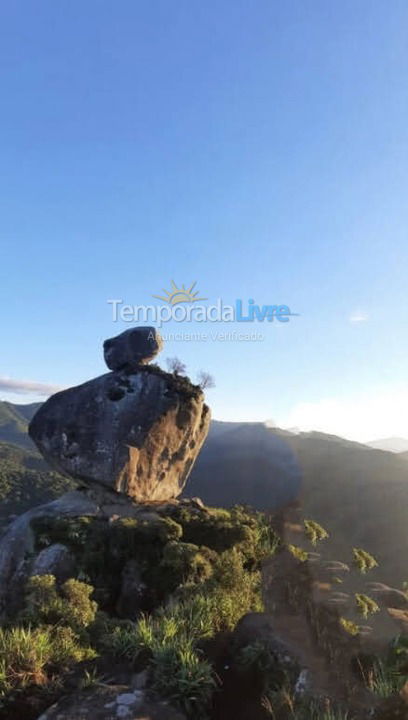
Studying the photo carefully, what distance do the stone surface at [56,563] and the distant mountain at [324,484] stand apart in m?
55.4

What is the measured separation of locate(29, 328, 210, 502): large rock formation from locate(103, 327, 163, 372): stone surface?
0.26 ft

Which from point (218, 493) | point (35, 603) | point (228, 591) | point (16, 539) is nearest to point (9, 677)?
point (35, 603)

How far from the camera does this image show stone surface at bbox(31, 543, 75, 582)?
72.6ft

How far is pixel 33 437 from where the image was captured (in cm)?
3167

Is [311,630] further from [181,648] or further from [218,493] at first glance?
[218,493]

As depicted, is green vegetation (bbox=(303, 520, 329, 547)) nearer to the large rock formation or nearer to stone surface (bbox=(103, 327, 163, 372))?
the large rock formation

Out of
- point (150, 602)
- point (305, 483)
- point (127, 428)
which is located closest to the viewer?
point (150, 602)

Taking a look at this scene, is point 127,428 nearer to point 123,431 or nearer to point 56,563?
point 123,431

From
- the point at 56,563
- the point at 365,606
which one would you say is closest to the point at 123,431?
the point at 56,563

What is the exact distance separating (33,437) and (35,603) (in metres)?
19.8

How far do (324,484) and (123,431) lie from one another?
106 meters

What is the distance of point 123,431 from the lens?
30562 millimetres

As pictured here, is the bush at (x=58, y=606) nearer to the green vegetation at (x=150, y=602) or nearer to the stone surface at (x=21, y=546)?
the green vegetation at (x=150, y=602)

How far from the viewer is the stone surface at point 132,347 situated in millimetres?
35688
